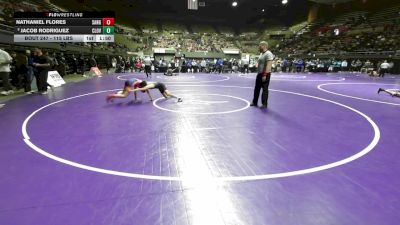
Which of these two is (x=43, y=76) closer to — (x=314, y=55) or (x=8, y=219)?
(x=8, y=219)

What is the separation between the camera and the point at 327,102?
30.1 ft

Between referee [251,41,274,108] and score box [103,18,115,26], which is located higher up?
score box [103,18,115,26]

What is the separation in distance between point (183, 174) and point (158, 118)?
314 cm

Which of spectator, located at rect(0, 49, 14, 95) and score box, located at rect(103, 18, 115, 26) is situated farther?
score box, located at rect(103, 18, 115, 26)

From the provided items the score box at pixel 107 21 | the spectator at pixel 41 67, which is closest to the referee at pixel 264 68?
the spectator at pixel 41 67

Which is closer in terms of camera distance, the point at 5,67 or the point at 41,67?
the point at 5,67
